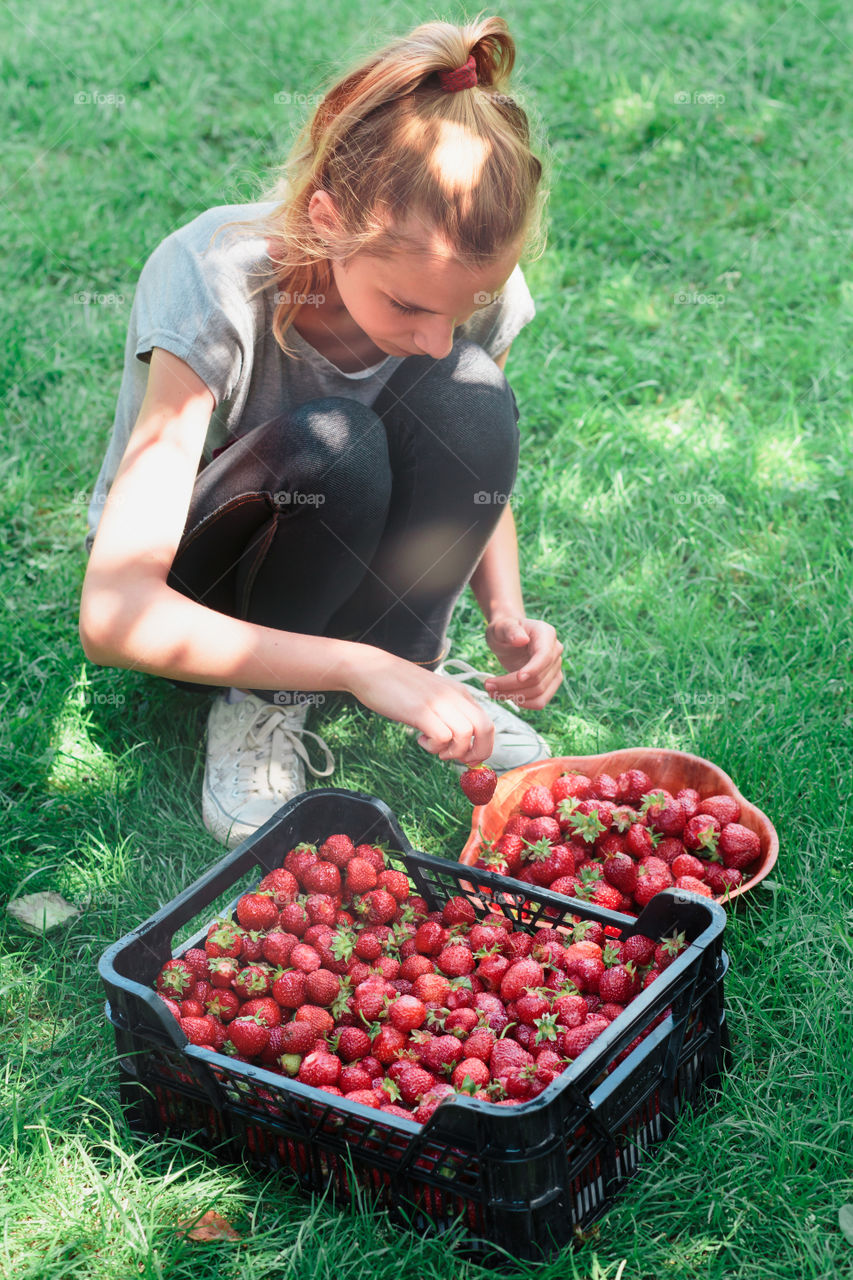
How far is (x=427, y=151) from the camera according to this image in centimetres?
171

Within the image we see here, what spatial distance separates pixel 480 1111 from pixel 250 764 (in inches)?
41.6

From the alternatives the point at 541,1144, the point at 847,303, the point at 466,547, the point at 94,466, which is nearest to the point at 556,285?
the point at 847,303

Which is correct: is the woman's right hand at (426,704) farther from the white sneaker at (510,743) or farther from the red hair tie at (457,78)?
the red hair tie at (457,78)

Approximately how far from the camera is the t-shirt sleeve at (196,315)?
1834mm

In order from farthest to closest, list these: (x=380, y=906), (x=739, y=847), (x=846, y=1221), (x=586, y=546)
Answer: (x=586, y=546), (x=739, y=847), (x=380, y=906), (x=846, y=1221)

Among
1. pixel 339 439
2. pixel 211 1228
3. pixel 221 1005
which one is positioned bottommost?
pixel 211 1228

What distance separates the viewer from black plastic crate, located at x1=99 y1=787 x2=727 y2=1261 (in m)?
1.37

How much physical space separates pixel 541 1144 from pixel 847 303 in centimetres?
296

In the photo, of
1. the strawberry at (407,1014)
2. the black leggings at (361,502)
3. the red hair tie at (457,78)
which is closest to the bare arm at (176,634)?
the black leggings at (361,502)

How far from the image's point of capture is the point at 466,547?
7.21 feet

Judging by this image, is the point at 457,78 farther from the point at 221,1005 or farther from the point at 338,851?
the point at 221,1005

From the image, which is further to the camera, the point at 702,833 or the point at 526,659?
the point at 526,659

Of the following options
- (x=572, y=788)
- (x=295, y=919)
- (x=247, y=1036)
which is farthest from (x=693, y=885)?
(x=247, y=1036)

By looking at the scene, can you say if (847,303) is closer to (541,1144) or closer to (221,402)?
(221,402)
